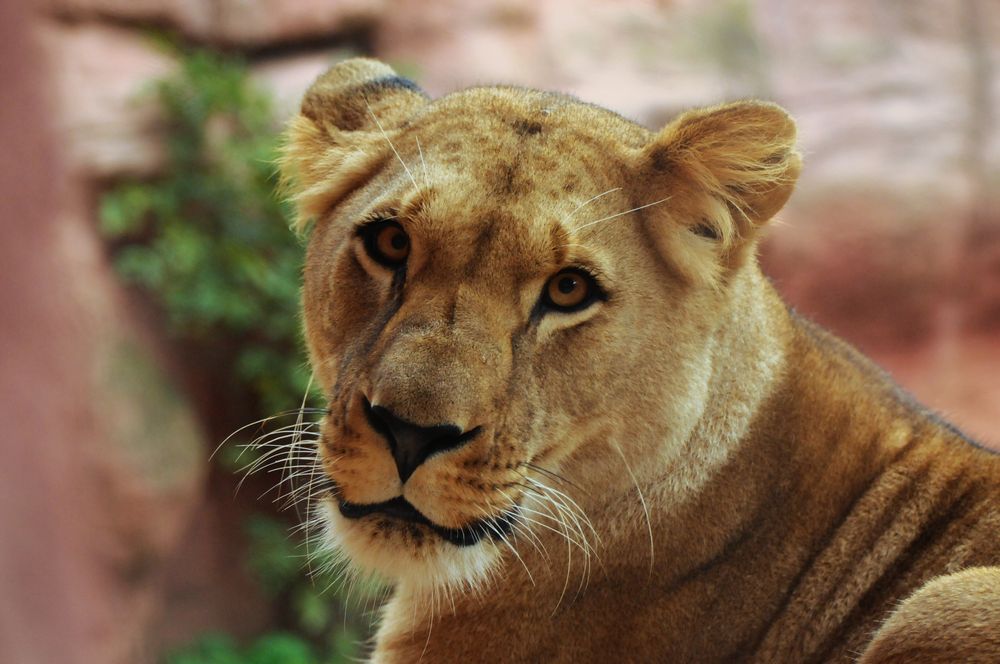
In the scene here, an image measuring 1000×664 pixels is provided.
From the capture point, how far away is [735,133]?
336cm

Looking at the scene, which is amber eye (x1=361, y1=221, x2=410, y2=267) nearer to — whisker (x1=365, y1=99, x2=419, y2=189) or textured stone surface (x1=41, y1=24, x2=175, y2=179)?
whisker (x1=365, y1=99, x2=419, y2=189)

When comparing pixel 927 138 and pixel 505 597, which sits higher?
pixel 927 138

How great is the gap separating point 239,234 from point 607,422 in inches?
191

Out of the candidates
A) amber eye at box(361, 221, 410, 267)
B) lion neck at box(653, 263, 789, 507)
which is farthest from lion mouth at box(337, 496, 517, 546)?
amber eye at box(361, 221, 410, 267)

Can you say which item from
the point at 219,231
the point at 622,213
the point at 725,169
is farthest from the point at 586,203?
the point at 219,231

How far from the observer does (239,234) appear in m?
7.68

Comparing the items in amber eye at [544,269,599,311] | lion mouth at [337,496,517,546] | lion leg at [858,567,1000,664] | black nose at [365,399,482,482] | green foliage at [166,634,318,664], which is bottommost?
green foliage at [166,634,318,664]

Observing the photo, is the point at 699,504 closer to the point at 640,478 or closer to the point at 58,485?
the point at 640,478

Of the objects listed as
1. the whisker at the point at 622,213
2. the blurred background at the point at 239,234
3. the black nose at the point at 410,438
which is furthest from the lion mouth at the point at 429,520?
the blurred background at the point at 239,234

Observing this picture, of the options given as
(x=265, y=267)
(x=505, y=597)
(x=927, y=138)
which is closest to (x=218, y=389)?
(x=265, y=267)

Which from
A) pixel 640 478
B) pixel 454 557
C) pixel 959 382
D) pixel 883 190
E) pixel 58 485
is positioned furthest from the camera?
pixel 959 382

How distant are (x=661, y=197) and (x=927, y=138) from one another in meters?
6.62

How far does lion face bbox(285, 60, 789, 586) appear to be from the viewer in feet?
9.95

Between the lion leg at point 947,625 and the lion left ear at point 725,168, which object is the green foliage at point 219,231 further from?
the lion leg at point 947,625
